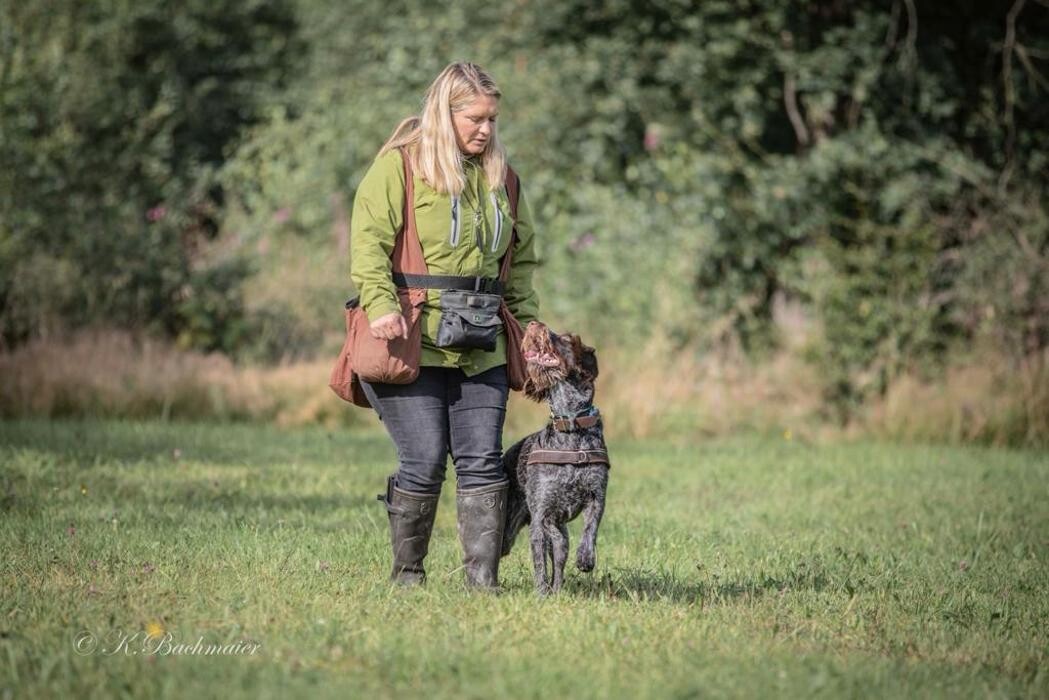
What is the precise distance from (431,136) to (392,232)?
0.46m

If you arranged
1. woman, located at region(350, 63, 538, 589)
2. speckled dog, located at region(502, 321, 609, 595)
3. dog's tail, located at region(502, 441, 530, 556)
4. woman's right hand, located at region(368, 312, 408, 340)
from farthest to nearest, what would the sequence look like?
1. dog's tail, located at region(502, 441, 530, 556)
2. speckled dog, located at region(502, 321, 609, 595)
3. woman, located at region(350, 63, 538, 589)
4. woman's right hand, located at region(368, 312, 408, 340)

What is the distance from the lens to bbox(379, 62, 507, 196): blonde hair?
6.29 metres

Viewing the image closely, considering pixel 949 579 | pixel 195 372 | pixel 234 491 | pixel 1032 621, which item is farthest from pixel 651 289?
pixel 1032 621

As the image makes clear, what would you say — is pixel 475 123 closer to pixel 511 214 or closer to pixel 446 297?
pixel 511 214

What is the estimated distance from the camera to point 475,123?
251 inches

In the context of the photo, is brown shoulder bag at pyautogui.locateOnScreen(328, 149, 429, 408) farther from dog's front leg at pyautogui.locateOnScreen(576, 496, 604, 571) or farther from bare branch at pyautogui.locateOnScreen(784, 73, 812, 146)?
bare branch at pyautogui.locateOnScreen(784, 73, 812, 146)

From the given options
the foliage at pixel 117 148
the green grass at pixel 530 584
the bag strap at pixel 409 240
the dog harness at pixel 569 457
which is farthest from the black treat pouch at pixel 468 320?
the foliage at pixel 117 148

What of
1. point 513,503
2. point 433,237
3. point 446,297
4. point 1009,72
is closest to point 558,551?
point 513,503

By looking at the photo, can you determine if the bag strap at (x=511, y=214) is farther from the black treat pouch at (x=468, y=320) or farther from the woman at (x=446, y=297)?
the black treat pouch at (x=468, y=320)

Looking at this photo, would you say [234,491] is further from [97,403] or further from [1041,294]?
[1041,294]

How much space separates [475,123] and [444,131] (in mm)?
147

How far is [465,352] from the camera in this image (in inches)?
252

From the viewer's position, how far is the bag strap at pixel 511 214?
665 cm

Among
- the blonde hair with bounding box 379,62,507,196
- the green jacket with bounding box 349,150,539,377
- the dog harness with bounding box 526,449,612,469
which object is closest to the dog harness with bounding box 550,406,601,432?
the dog harness with bounding box 526,449,612,469
